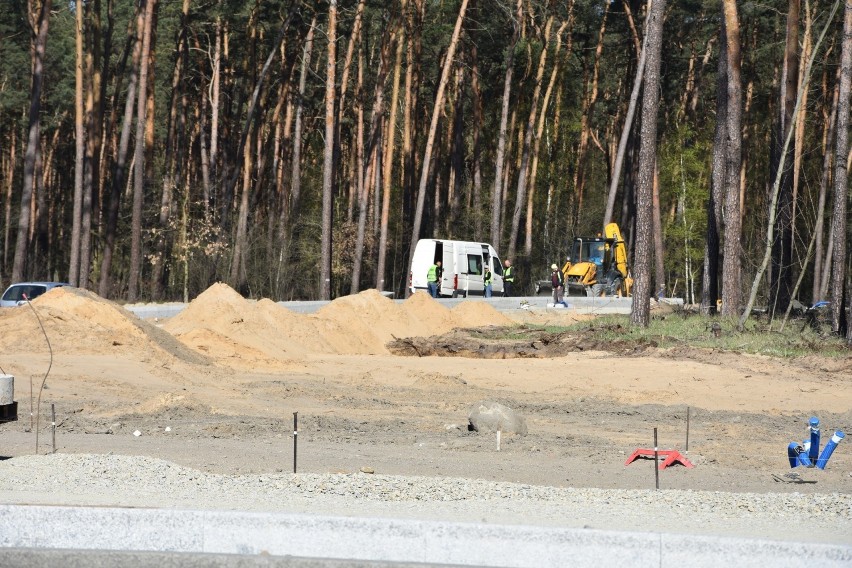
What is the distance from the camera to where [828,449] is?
13047mm

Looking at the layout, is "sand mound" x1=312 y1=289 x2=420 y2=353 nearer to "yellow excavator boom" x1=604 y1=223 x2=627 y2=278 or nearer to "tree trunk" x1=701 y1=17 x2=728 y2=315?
"tree trunk" x1=701 y1=17 x2=728 y2=315

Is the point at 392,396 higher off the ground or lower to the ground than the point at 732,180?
lower

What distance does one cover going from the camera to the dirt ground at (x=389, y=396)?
1350 cm

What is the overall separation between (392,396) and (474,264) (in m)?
24.2

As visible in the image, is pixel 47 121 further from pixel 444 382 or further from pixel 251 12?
pixel 444 382

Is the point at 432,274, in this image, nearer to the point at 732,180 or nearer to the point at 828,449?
the point at 732,180

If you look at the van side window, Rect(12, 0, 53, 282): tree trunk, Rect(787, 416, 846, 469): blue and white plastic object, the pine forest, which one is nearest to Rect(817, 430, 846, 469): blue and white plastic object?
Rect(787, 416, 846, 469): blue and white plastic object

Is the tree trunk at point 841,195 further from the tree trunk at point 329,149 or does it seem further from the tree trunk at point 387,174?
the tree trunk at point 387,174

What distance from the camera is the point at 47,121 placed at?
65.9m

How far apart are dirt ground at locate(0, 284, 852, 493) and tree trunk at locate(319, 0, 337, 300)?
954cm

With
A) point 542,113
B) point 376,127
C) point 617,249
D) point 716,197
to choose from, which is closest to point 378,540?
point 716,197

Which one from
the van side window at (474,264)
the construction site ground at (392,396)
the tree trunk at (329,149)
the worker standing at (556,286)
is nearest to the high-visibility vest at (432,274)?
the van side window at (474,264)

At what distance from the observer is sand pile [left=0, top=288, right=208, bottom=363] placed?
22.4m

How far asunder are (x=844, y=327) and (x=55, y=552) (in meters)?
24.1
